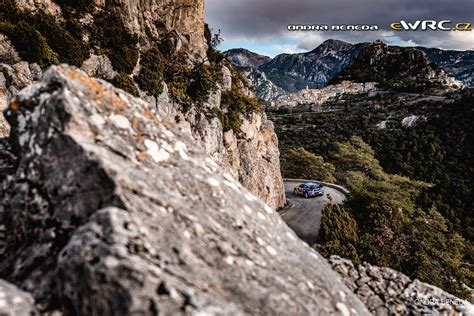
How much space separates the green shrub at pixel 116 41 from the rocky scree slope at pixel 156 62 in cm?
5

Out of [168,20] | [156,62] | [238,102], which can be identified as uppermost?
[168,20]

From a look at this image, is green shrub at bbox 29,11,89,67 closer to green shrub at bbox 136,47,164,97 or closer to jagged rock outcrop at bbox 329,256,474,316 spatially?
green shrub at bbox 136,47,164,97

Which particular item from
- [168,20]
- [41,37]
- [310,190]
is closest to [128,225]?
[41,37]

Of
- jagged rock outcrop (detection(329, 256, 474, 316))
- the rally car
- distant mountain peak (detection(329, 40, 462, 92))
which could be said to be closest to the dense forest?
the rally car

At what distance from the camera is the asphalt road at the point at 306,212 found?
65.0 feet

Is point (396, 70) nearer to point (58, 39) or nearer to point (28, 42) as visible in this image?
point (58, 39)

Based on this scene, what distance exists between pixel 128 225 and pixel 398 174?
4967cm

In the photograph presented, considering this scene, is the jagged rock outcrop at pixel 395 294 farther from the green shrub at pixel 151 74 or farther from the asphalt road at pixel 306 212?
the green shrub at pixel 151 74

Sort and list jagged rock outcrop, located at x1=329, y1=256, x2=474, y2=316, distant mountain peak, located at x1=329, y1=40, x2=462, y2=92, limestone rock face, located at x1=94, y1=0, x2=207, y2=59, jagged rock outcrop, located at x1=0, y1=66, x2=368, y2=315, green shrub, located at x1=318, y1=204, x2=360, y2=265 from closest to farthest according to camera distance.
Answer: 1. jagged rock outcrop, located at x1=0, y1=66, x2=368, y2=315
2. jagged rock outcrop, located at x1=329, y1=256, x2=474, y2=316
3. green shrub, located at x1=318, y1=204, x2=360, y2=265
4. limestone rock face, located at x1=94, y1=0, x2=207, y2=59
5. distant mountain peak, located at x1=329, y1=40, x2=462, y2=92

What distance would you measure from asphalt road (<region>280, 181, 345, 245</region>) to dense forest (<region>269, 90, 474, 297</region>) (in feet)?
6.23

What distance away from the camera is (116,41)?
56.5ft

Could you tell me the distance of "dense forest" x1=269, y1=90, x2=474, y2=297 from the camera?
15.5m

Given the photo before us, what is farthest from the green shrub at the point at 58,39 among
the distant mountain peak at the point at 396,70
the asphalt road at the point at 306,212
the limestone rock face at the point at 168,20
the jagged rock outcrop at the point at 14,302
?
the distant mountain peak at the point at 396,70

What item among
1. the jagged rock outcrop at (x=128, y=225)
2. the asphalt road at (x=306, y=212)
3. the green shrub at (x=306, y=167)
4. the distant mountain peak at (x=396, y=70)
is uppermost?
the distant mountain peak at (x=396, y=70)
